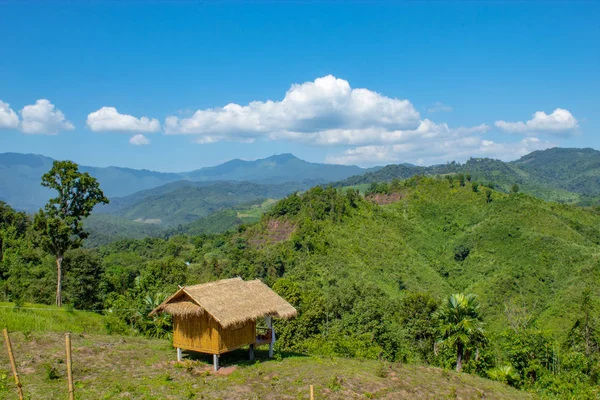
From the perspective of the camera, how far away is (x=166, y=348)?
76.0ft

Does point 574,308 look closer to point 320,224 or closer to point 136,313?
point 320,224

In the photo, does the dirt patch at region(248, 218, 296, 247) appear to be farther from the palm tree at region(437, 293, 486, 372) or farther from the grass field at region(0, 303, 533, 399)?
the grass field at region(0, 303, 533, 399)

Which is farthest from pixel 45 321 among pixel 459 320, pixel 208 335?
pixel 459 320

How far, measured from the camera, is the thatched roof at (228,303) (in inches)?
747

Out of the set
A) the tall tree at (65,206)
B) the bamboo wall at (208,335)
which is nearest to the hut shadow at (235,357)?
the bamboo wall at (208,335)

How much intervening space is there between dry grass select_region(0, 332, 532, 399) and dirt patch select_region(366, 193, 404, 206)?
231 ft

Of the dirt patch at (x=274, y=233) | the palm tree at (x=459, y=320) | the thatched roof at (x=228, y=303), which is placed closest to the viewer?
the thatched roof at (x=228, y=303)

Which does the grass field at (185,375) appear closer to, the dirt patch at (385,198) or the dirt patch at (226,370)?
the dirt patch at (226,370)

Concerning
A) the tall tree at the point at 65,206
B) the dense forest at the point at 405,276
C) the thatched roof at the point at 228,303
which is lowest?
the dense forest at the point at 405,276

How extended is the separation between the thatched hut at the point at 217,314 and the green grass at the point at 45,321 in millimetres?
7708

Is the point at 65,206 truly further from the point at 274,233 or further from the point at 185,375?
the point at 274,233

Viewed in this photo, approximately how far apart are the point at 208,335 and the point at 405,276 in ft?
171

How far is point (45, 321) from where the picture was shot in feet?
81.7

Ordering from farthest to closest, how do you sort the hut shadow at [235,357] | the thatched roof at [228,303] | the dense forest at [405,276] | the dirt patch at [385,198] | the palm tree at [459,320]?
the dirt patch at [385,198] < the dense forest at [405,276] < the palm tree at [459,320] < the hut shadow at [235,357] < the thatched roof at [228,303]
